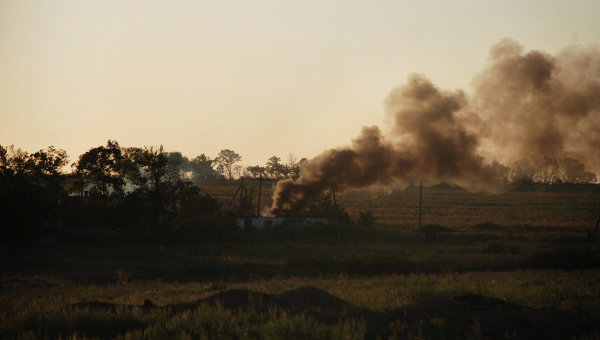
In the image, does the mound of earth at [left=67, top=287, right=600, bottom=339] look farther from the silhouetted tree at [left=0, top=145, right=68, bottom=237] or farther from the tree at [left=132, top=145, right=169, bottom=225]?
the tree at [left=132, top=145, right=169, bottom=225]

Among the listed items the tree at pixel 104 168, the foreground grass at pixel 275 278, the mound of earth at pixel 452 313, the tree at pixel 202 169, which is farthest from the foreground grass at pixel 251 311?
the tree at pixel 202 169

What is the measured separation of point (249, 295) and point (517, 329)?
7045 millimetres

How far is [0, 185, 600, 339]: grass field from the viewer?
12.8 meters

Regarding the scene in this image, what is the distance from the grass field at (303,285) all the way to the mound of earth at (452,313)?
5 centimetres

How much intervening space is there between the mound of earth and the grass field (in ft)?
0.16

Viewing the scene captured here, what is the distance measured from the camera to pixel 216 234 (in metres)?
44.4

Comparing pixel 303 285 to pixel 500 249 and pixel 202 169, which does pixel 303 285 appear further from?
pixel 202 169

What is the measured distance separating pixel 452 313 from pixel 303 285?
8826 millimetres

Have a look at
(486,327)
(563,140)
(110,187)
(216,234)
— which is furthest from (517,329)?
(110,187)

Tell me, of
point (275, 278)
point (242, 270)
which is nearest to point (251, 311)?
point (275, 278)

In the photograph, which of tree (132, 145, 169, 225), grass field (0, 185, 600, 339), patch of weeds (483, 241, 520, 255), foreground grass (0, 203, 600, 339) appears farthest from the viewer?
tree (132, 145, 169, 225)

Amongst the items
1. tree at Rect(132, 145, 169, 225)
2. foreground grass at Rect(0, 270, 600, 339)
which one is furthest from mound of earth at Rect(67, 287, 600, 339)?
tree at Rect(132, 145, 169, 225)

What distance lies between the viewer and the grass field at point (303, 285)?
1280 centimetres

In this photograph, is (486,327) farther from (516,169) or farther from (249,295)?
(516,169)
